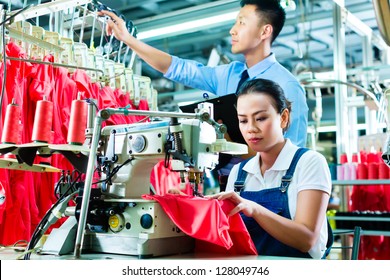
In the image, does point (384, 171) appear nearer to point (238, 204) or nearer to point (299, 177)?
point (299, 177)

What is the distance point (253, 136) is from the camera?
1776 millimetres

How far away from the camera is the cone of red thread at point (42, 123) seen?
67.7 inches

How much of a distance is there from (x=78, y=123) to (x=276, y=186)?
0.66m

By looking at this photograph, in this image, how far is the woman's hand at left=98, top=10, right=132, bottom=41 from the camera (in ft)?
7.61

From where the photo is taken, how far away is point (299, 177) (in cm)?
164

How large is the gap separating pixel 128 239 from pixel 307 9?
353cm

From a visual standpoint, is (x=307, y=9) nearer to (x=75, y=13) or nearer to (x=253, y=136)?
(x=75, y=13)

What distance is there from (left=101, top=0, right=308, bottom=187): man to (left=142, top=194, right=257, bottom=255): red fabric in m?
0.85

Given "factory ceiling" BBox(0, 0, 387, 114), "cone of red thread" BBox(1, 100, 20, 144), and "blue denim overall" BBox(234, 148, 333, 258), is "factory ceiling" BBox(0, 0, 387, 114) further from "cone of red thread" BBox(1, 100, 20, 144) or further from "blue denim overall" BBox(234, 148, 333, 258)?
"cone of red thread" BBox(1, 100, 20, 144)

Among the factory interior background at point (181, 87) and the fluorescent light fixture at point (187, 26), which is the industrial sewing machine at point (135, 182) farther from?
the fluorescent light fixture at point (187, 26)

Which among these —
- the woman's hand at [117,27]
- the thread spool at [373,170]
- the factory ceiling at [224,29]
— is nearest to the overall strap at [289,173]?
the factory ceiling at [224,29]

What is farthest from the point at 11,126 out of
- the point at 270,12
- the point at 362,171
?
the point at 362,171

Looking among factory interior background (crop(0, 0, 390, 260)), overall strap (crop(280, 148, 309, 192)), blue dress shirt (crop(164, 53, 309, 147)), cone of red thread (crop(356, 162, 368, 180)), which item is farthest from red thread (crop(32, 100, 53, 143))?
cone of red thread (crop(356, 162, 368, 180))

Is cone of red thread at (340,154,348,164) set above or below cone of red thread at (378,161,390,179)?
above
